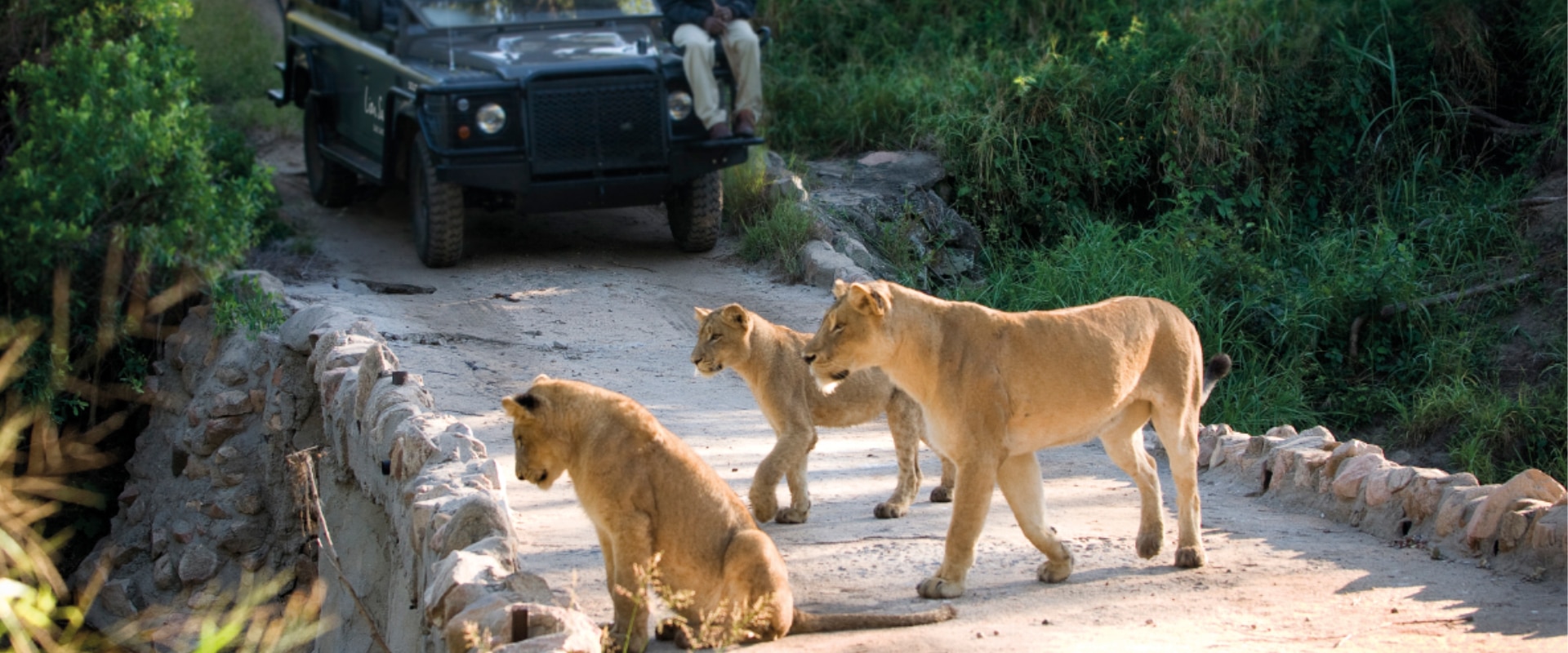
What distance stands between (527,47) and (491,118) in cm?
101

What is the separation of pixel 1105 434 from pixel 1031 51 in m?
8.63

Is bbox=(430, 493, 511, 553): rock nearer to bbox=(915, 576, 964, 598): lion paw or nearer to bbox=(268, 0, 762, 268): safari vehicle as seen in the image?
bbox=(915, 576, 964, 598): lion paw

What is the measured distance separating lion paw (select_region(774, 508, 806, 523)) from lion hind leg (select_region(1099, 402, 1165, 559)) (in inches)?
48.9

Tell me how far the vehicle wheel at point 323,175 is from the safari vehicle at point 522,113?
2.64 ft

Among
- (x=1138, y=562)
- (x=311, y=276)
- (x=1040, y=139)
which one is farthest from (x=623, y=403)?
(x=1040, y=139)

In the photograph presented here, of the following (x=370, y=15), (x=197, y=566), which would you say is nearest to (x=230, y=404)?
(x=197, y=566)

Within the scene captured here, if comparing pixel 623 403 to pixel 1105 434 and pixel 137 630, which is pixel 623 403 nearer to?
pixel 1105 434

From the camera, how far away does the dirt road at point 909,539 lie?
15.9ft

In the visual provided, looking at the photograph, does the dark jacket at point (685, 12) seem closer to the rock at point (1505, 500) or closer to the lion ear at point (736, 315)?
the lion ear at point (736, 315)

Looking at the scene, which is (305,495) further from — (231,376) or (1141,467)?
(1141,467)

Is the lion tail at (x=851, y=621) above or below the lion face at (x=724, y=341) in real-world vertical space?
below

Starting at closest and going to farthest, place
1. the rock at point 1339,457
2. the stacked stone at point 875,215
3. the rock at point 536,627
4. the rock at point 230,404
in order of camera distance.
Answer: the rock at point 536,627
the rock at point 1339,457
the rock at point 230,404
the stacked stone at point 875,215

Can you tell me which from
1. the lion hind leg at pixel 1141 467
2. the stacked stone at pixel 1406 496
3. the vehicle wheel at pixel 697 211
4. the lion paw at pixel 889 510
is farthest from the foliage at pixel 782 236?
the lion hind leg at pixel 1141 467

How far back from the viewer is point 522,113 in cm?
1015
